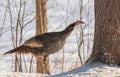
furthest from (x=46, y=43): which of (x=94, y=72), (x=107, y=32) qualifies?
(x=94, y=72)

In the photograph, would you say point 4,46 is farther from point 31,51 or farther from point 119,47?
point 119,47

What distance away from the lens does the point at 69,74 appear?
718cm

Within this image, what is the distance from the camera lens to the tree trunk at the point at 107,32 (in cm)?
746

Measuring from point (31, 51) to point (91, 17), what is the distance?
6509 mm

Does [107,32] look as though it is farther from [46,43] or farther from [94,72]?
[46,43]

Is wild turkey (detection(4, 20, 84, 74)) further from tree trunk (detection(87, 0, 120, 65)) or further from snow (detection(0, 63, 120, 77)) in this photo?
snow (detection(0, 63, 120, 77))

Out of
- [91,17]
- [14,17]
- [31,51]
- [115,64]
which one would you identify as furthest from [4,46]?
[115,64]

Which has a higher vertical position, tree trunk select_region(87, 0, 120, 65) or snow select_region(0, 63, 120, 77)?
tree trunk select_region(87, 0, 120, 65)

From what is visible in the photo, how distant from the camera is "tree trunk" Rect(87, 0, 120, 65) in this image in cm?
746

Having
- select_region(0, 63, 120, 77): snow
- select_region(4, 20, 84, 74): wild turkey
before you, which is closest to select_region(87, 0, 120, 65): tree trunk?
select_region(0, 63, 120, 77): snow

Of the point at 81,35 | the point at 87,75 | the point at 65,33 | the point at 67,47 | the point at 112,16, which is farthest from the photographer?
the point at 67,47

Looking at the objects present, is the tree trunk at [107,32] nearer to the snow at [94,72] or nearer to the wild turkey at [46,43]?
the snow at [94,72]

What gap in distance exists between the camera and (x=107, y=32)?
297 inches

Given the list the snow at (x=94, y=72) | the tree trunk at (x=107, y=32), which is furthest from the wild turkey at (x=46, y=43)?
the snow at (x=94, y=72)
